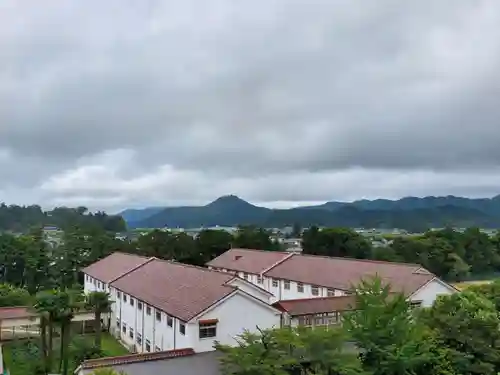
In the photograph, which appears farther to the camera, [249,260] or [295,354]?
[249,260]

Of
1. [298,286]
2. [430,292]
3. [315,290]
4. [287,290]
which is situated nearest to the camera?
[430,292]

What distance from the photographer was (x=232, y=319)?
2177 centimetres

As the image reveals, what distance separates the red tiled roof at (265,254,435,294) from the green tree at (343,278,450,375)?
436 inches

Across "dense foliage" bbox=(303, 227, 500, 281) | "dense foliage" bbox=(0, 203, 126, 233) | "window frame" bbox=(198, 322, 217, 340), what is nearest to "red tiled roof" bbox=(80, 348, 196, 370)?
"window frame" bbox=(198, 322, 217, 340)

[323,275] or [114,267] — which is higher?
[114,267]

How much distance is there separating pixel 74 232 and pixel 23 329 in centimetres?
2397

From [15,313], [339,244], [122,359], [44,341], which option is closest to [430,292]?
[122,359]

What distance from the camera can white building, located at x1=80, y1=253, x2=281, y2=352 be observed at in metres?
21.3

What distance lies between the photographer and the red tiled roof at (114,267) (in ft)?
111

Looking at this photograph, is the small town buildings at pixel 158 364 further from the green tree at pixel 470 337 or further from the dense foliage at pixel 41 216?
the dense foliage at pixel 41 216

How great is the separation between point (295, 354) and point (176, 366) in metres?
4.58

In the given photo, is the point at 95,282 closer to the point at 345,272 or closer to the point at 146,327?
the point at 146,327

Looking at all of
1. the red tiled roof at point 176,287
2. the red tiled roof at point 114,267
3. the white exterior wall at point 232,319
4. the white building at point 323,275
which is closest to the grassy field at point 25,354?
the red tiled roof at point 176,287

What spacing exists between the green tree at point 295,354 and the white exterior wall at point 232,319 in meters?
4.60
